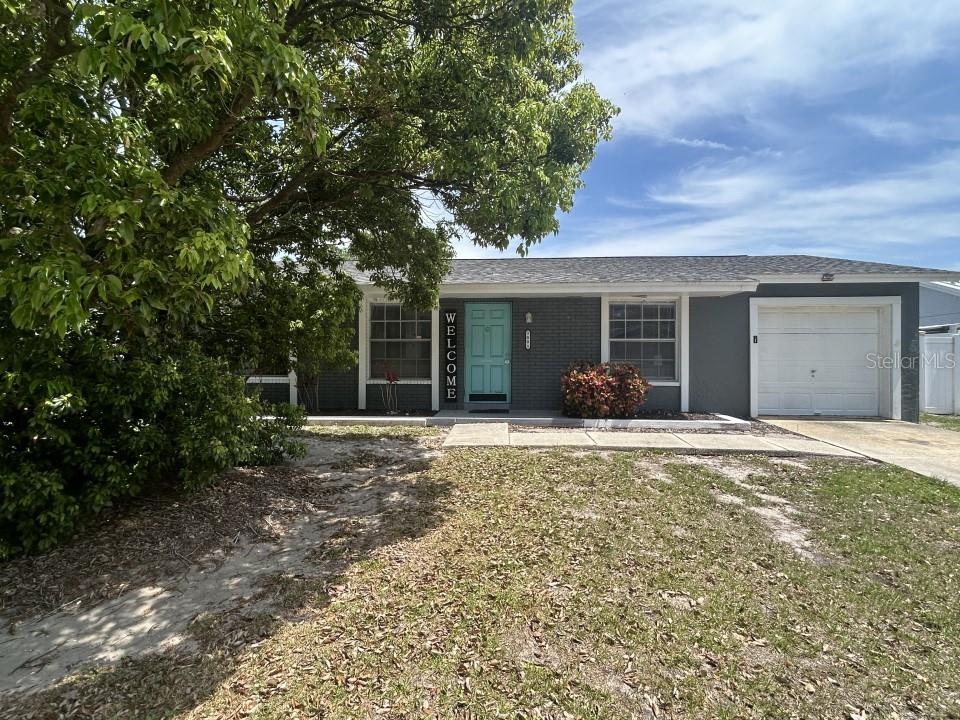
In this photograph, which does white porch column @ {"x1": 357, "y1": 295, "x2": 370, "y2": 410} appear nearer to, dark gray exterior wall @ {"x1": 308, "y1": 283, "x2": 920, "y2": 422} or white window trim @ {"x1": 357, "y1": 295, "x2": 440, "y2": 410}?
white window trim @ {"x1": 357, "y1": 295, "x2": 440, "y2": 410}

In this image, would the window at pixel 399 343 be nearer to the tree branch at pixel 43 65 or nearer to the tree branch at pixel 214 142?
the tree branch at pixel 214 142

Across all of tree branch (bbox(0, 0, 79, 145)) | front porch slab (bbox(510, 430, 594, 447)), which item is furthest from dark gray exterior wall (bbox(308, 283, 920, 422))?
tree branch (bbox(0, 0, 79, 145))

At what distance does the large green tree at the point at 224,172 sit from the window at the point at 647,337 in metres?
4.38

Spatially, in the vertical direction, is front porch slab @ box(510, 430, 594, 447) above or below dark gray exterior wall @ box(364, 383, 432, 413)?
below

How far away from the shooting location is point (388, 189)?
22.1 ft

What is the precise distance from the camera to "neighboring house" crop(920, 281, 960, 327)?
17.2 meters

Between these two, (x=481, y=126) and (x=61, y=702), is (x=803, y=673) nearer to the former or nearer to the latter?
(x=61, y=702)

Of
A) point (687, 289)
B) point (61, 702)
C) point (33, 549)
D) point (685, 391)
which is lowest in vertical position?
point (61, 702)

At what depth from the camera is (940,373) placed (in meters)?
12.2

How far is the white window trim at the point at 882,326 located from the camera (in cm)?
1037

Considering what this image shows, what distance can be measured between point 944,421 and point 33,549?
50.0 feet

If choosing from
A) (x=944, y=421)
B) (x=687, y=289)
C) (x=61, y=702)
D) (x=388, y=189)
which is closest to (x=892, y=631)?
(x=61, y=702)

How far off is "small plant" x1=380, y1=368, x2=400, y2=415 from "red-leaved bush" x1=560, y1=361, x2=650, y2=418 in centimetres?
368

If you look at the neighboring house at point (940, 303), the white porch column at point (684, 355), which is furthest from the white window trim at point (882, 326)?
the neighboring house at point (940, 303)
